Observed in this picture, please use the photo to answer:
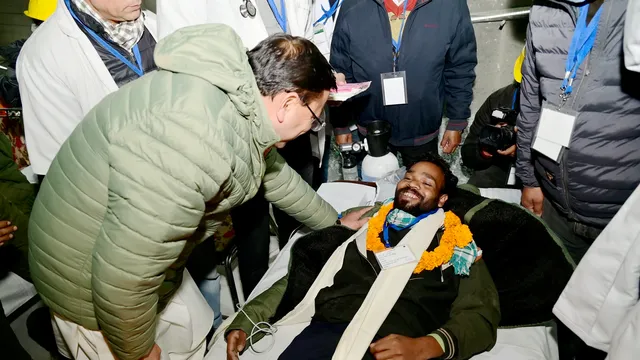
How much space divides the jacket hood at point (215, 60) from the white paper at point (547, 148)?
136cm

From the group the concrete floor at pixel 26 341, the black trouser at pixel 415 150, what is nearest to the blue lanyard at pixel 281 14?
the black trouser at pixel 415 150

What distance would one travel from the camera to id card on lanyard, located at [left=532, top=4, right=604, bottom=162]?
1635 millimetres

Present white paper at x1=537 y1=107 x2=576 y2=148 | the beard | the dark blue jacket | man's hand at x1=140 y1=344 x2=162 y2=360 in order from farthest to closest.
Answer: the dark blue jacket, the beard, white paper at x1=537 y1=107 x2=576 y2=148, man's hand at x1=140 y1=344 x2=162 y2=360

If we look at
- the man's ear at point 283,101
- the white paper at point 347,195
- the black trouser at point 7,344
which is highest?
the man's ear at point 283,101

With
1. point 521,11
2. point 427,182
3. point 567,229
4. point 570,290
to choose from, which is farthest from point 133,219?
point 521,11

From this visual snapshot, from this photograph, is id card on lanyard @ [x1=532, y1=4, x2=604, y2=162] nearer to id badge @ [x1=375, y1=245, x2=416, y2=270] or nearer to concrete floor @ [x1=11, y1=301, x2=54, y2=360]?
id badge @ [x1=375, y1=245, x2=416, y2=270]

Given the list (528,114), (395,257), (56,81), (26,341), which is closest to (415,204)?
(395,257)

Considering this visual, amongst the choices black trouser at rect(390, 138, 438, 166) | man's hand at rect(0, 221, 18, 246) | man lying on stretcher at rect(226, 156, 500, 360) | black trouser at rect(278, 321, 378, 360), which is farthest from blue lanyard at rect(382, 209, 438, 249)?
man's hand at rect(0, 221, 18, 246)

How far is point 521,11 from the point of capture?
3.05 meters

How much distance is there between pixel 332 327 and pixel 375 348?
0.29m

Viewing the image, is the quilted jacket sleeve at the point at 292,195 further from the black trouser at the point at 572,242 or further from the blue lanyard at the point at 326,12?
the blue lanyard at the point at 326,12

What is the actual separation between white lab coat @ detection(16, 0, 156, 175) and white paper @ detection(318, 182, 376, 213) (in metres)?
1.42

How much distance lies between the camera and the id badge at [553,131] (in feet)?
5.70

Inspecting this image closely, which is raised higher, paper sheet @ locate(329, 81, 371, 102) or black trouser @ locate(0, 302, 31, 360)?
paper sheet @ locate(329, 81, 371, 102)
